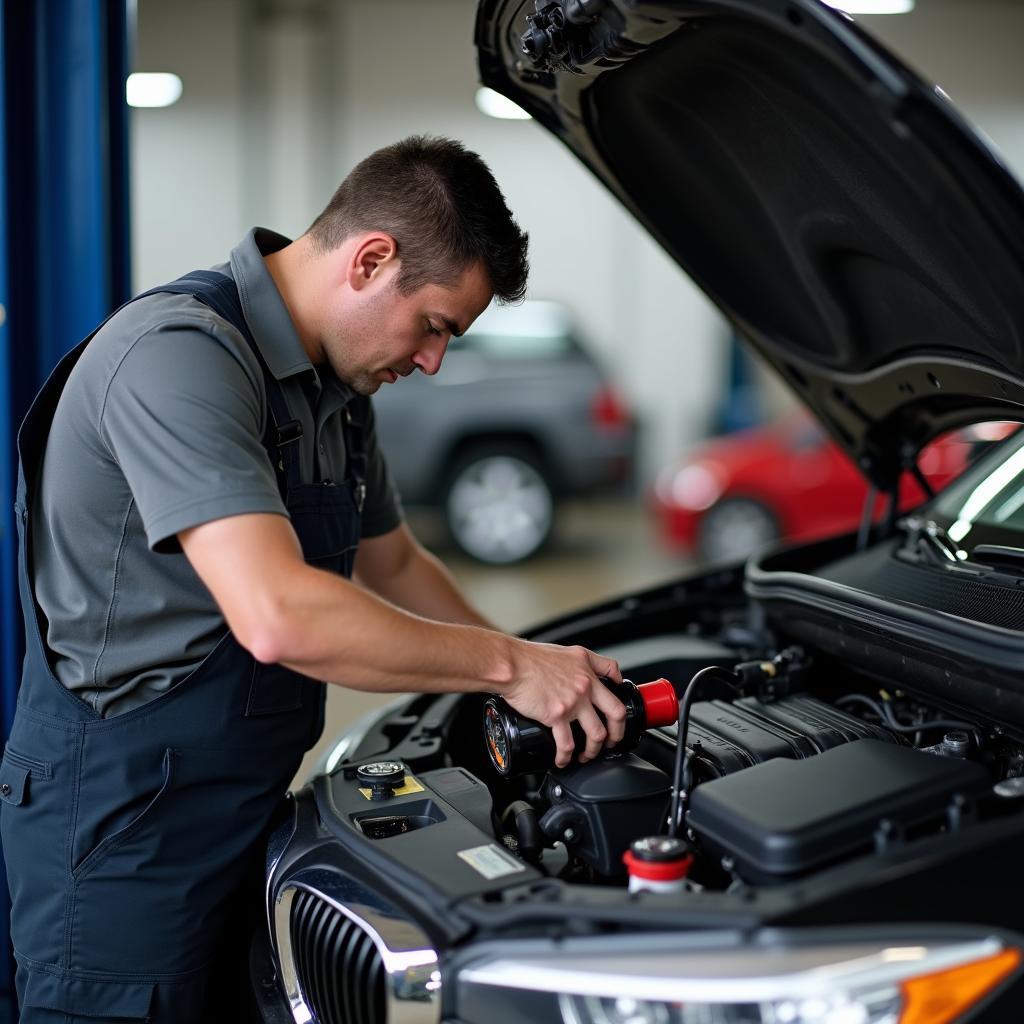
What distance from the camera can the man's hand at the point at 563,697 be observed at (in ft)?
4.77

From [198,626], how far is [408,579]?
2.15 feet

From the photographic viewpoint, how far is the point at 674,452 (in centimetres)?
1007

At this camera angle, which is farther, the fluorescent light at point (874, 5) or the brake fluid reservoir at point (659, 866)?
the fluorescent light at point (874, 5)

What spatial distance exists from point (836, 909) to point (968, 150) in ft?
2.58

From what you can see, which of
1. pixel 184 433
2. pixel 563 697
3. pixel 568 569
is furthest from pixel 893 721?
pixel 568 569

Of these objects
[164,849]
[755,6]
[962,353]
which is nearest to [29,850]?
[164,849]

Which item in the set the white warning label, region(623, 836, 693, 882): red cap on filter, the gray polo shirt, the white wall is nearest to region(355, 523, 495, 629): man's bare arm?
the gray polo shirt

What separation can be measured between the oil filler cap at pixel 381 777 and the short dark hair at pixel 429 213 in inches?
26.9

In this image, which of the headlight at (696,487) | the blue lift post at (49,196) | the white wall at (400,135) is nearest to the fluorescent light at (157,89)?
the white wall at (400,135)

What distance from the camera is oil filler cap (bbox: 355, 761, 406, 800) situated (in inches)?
62.6

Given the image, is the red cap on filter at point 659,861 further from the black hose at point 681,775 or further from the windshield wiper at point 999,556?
the windshield wiper at point 999,556

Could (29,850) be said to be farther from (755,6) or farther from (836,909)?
(755,6)

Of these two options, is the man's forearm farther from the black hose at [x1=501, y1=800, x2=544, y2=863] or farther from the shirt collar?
the shirt collar

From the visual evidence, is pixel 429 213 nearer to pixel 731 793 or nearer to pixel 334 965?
pixel 731 793
